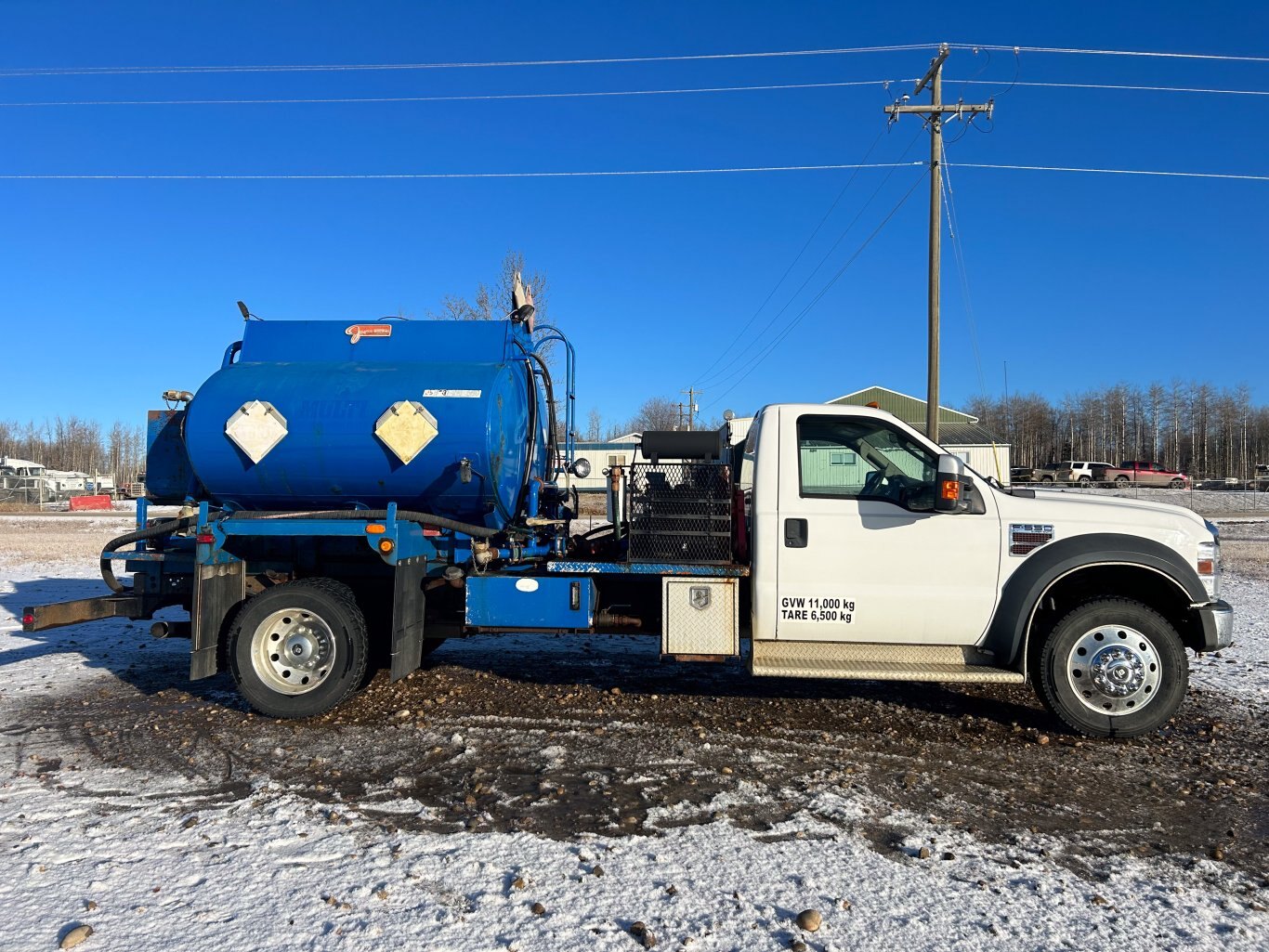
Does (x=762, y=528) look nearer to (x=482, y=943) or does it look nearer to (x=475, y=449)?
(x=475, y=449)

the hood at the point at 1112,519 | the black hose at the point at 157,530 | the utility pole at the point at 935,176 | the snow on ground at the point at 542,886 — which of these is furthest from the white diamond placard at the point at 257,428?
the utility pole at the point at 935,176

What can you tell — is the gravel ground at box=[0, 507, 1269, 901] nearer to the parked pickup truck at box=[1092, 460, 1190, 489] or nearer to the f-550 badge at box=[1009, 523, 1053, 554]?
the f-550 badge at box=[1009, 523, 1053, 554]

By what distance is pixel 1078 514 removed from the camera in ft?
17.5

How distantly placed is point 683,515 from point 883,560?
144cm

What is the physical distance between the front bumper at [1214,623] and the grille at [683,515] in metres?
3.18

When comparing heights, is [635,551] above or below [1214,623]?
above

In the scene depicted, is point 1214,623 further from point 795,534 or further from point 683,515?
point 683,515

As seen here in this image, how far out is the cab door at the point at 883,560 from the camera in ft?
17.7

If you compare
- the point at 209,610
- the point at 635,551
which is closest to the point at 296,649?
the point at 209,610

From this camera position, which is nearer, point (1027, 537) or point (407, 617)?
point (1027, 537)

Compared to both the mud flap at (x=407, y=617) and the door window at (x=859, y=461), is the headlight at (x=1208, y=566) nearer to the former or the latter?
the door window at (x=859, y=461)

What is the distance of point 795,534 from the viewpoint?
548 cm

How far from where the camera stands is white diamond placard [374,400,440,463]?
588 centimetres

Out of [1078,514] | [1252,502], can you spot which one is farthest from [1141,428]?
[1078,514]
